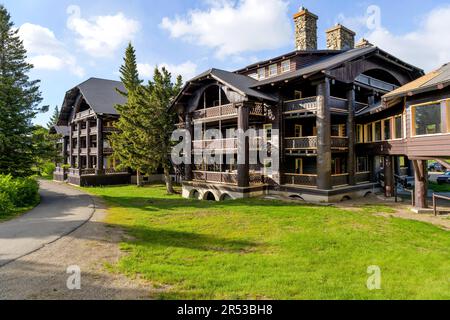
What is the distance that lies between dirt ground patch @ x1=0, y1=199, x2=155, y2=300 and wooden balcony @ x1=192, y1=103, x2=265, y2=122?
14.5 meters

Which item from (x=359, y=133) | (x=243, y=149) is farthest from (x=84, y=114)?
(x=359, y=133)

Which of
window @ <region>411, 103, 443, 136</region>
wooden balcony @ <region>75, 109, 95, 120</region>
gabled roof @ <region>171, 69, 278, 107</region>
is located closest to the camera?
window @ <region>411, 103, 443, 136</region>

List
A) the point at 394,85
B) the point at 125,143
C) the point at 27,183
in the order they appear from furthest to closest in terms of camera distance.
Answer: the point at 125,143 → the point at 394,85 → the point at 27,183

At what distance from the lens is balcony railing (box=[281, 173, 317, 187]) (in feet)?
65.7

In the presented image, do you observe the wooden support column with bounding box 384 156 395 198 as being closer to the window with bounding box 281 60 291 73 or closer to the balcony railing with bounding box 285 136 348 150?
the balcony railing with bounding box 285 136 348 150

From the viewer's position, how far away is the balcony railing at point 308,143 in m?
20.0

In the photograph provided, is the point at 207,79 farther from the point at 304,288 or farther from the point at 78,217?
the point at 304,288

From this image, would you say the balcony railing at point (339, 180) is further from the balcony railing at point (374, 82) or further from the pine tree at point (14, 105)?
the pine tree at point (14, 105)

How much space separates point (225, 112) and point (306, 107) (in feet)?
21.4

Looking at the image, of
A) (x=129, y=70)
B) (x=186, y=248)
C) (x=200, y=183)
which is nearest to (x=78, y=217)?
(x=186, y=248)

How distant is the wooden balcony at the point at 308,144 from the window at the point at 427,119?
598cm

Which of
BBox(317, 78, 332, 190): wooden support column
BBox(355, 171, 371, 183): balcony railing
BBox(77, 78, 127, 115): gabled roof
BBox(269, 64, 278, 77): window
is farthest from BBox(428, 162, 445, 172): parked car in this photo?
BBox(77, 78, 127, 115): gabled roof

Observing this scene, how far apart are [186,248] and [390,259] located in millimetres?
6337
